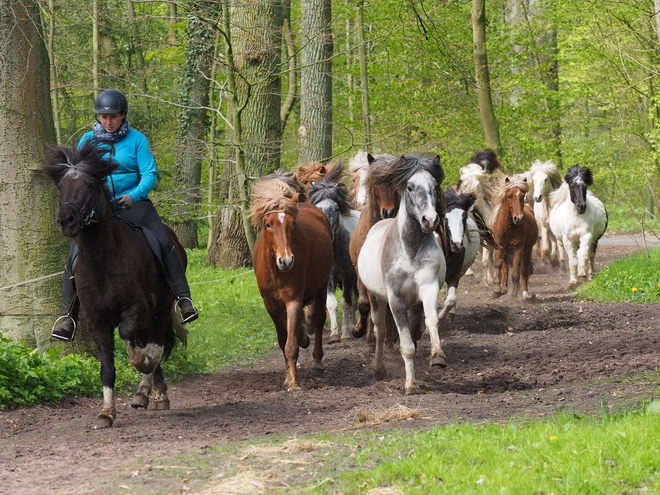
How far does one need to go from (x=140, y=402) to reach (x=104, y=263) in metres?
1.57

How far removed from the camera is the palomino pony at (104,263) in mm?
7207

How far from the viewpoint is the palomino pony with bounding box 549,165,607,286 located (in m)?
18.5

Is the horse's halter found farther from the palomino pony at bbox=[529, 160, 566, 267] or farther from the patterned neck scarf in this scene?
the palomino pony at bbox=[529, 160, 566, 267]

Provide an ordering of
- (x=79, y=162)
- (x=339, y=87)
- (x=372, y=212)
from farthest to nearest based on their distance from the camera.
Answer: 1. (x=339, y=87)
2. (x=372, y=212)
3. (x=79, y=162)

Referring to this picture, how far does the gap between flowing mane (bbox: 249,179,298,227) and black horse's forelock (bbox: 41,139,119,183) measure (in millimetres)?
2328

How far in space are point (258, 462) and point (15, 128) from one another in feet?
17.9

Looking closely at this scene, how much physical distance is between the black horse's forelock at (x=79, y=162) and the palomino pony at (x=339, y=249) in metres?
6.04

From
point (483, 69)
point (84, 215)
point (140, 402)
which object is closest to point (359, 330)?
point (140, 402)

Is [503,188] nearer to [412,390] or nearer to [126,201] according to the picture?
[412,390]

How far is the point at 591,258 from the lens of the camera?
63.5ft

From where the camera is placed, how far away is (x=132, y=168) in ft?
27.1

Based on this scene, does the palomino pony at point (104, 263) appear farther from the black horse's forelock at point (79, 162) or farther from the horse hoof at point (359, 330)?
the horse hoof at point (359, 330)

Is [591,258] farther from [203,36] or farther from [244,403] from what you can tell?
[244,403]

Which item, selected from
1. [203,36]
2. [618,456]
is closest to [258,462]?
[618,456]
